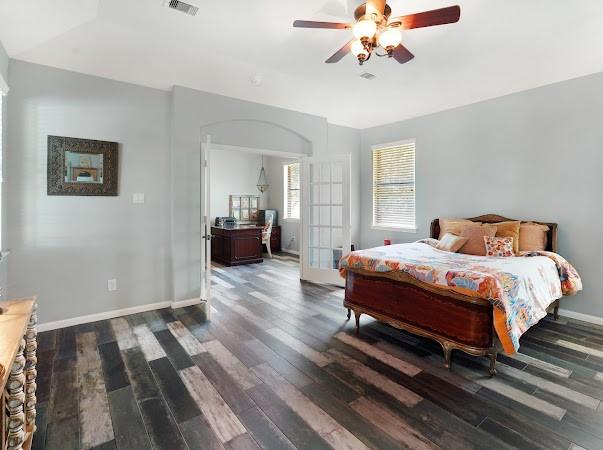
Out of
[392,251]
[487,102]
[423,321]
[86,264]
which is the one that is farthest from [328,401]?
[487,102]

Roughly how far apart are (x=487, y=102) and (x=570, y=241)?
2.02m

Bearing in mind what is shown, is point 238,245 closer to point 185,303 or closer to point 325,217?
point 325,217

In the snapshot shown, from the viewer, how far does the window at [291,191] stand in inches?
325

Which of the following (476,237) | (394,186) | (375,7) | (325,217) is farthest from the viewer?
(394,186)

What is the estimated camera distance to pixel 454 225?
436cm

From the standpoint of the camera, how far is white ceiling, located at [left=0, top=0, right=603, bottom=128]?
2748 millimetres

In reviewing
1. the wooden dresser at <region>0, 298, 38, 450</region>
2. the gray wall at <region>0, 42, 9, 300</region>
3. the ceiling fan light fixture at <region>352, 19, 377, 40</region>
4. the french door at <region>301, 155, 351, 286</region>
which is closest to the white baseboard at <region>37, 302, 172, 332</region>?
the gray wall at <region>0, 42, 9, 300</region>

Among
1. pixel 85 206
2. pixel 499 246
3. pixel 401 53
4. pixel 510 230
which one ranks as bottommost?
pixel 499 246

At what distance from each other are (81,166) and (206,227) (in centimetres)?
145

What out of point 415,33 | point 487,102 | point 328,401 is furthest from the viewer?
point 487,102

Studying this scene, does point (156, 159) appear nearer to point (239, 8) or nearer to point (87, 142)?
point (87, 142)

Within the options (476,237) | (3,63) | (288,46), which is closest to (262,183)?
(288,46)

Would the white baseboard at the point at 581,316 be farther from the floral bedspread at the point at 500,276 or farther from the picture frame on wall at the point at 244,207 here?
the picture frame on wall at the point at 244,207

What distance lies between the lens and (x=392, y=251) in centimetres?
355
